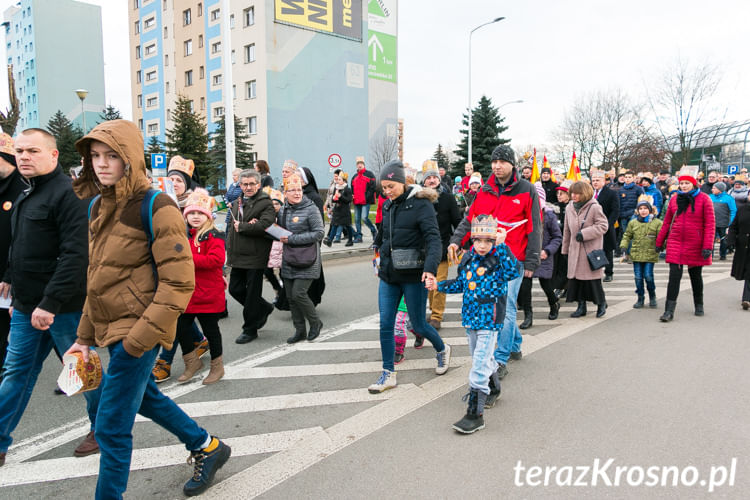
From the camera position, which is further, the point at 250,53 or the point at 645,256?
the point at 250,53

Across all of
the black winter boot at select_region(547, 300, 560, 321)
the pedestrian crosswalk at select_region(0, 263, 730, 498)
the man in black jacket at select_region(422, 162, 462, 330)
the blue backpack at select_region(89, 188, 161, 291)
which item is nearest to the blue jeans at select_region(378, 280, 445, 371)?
the pedestrian crosswalk at select_region(0, 263, 730, 498)

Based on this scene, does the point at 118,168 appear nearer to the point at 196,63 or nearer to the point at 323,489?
the point at 323,489

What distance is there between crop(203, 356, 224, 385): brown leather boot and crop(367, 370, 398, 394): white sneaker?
56.0 inches

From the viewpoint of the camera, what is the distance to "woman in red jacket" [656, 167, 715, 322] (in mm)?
7262

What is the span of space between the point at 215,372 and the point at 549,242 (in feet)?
16.1

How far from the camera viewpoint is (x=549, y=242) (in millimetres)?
7547

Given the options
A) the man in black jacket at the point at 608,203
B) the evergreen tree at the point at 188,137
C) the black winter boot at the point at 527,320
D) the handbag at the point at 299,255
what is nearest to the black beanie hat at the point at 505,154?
the handbag at the point at 299,255

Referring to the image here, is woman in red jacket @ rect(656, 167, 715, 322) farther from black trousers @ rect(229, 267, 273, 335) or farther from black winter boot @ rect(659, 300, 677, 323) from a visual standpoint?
black trousers @ rect(229, 267, 273, 335)

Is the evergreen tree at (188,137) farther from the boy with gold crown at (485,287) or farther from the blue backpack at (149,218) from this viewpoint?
the blue backpack at (149,218)

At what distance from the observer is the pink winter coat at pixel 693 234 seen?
286 inches

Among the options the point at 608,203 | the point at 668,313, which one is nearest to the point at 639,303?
the point at 668,313

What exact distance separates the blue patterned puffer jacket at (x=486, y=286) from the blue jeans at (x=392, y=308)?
0.64 metres

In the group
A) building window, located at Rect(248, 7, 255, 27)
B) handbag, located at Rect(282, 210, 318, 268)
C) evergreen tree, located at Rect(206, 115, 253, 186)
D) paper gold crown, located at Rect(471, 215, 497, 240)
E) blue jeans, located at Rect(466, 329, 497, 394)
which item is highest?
building window, located at Rect(248, 7, 255, 27)

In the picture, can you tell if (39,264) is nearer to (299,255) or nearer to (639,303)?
(299,255)
